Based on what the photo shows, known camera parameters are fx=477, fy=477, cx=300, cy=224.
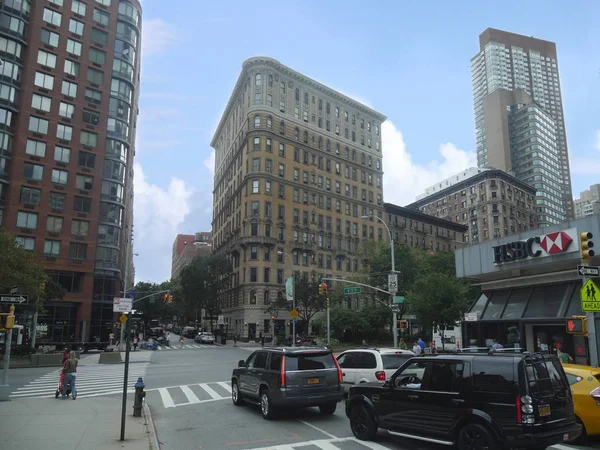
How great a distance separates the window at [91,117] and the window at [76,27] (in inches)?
387

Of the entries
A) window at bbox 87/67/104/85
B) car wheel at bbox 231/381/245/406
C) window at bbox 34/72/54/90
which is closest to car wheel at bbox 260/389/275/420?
car wheel at bbox 231/381/245/406

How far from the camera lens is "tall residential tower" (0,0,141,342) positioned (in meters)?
52.4

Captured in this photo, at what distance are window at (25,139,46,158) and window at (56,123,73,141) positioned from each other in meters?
2.04

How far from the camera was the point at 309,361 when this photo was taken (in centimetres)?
1265

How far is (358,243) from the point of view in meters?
85.9

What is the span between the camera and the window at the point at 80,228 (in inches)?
2165

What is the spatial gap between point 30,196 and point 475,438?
56.0m

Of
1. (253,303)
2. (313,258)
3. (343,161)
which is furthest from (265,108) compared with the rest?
(253,303)

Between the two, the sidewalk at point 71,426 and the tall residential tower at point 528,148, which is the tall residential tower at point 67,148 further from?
the tall residential tower at point 528,148

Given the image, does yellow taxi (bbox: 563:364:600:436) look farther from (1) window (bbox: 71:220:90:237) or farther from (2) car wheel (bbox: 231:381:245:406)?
(1) window (bbox: 71:220:90:237)

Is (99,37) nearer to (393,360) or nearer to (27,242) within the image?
(27,242)

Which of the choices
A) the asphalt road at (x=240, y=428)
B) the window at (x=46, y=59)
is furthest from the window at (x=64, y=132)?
the asphalt road at (x=240, y=428)

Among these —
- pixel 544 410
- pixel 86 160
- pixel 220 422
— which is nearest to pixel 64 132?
pixel 86 160

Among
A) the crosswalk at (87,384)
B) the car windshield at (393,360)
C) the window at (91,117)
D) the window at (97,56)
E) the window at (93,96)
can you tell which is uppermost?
the window at (97,56)
